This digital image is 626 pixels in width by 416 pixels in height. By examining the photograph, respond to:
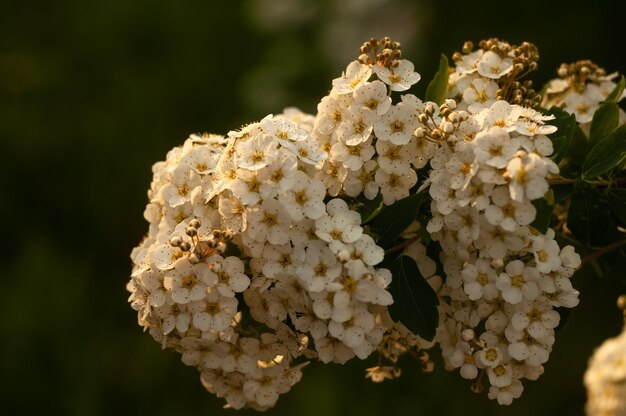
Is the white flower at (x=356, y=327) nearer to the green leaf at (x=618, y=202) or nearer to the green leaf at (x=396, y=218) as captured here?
the green leaf at (x=396, y=218)

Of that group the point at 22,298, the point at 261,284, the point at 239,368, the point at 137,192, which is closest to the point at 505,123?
the point at 261,284

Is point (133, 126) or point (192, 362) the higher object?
point (133, 126)

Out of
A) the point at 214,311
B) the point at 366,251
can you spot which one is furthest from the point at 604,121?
the point at 214,311

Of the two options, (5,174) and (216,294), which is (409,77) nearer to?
(216,294)

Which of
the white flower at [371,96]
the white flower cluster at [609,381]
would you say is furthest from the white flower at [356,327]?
the white flower cluster at [609,381]

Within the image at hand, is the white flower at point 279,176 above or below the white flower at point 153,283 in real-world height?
above

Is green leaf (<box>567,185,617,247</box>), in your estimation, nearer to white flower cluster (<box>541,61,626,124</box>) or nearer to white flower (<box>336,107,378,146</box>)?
white flower cluster (<box>541,61,626,124</box>)

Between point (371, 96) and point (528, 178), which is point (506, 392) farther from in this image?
point (371, 96)
